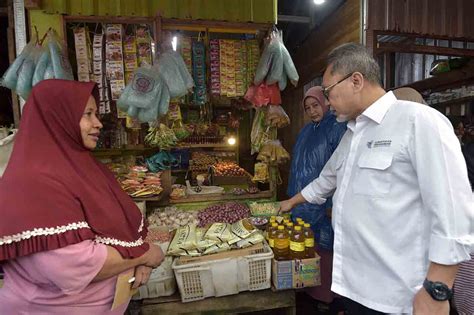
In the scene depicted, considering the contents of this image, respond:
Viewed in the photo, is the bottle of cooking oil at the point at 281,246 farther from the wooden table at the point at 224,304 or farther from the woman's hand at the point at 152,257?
the woman's hand at the point at 152,257

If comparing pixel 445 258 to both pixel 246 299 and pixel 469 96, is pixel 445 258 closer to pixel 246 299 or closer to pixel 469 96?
pixel 246 299

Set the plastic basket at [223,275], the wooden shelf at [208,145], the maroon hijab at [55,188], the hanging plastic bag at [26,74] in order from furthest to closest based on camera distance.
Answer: the wooden shelf at [208,145] → the hanging plastic bag at [26,74] → the plastic basket at [223,275] → the maroon hijab at [55,188]

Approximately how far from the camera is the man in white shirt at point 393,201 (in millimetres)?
1077

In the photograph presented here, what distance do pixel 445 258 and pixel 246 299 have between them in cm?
130

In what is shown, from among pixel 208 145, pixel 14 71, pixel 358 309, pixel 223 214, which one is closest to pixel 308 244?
pixel 358 309

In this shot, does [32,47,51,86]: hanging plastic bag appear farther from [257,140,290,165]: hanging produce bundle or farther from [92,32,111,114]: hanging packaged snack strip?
[257,140,290,165]: hanging produce bundle

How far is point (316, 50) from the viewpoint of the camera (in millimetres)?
4605

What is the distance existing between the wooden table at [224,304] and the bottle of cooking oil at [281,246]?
0.90 ft

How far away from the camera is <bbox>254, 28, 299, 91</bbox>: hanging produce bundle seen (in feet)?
9.14

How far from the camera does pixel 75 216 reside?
1114 mm

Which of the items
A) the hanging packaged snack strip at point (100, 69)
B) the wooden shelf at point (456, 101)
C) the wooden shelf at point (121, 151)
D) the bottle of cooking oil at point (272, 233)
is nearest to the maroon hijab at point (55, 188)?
the bottle of cooking oil at point (272, 233)

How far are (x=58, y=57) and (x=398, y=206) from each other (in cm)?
288

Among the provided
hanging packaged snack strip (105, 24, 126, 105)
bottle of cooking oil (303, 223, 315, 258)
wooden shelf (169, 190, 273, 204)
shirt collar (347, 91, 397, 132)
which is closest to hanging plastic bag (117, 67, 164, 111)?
hanging packaged snack strip (105, 24, 126, 105)

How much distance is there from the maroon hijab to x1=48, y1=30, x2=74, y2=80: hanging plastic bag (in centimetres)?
144
